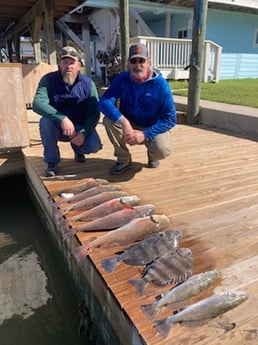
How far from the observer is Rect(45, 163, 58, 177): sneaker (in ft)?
10.5

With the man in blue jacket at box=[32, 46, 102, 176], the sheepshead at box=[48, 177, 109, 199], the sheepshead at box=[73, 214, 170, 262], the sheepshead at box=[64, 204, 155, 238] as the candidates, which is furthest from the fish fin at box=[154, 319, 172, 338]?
the man in blue jacket at box=[32, 46, 102, 176]

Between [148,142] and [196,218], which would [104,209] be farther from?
[148,142]

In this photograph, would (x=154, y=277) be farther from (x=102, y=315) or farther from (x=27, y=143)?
(x=27, y=143)

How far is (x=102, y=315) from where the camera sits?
6.35 ft

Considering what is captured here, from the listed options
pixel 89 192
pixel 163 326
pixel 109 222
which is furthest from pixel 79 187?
pixel 163 326

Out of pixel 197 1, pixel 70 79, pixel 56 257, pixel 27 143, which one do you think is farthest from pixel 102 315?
pixel 197 1

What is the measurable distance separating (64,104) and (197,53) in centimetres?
303

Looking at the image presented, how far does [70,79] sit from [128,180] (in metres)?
1.12

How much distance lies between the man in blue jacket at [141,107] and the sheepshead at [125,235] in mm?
876

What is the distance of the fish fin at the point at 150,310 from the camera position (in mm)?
1449

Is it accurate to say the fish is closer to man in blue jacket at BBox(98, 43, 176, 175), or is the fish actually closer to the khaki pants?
man in blue jacket at BBox(98, 43, 176, 175)

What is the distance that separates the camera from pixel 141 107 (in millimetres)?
3045

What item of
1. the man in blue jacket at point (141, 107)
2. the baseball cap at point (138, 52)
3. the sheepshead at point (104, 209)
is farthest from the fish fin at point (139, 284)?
the baseball cap at point (138, 52)

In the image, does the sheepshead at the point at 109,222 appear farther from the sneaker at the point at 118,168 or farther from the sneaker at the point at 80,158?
the sneaker at the point at 80,158
